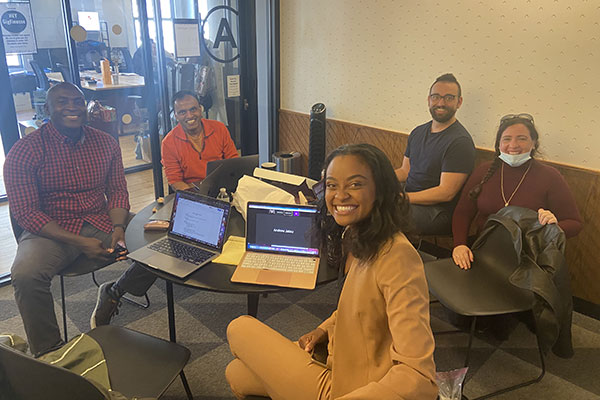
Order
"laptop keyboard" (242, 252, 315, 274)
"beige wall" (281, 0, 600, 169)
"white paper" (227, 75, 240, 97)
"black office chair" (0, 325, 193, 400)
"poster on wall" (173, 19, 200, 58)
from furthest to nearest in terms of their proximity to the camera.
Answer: "white paper" (227, 75, 240, 97) < "poster on wall" (173, 19, 200, 58) < "beige wall" (281, 0, 600, 169) < "laptop keyboard" (242, 252, 315, 274) < "black office chair" (0, 325, 193, 400)

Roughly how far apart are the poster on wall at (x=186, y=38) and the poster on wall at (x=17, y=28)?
3.58 feet

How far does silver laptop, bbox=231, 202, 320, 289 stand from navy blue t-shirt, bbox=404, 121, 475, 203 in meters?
1.26

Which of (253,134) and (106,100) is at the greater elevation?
(106,100)

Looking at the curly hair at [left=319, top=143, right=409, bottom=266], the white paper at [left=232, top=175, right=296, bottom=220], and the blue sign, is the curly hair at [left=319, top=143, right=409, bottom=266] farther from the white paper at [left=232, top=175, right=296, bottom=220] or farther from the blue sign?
the blue sign

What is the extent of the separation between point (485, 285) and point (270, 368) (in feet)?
4.07

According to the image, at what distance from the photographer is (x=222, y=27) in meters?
3.96

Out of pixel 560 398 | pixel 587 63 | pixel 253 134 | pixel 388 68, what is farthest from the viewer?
pixel 253 134

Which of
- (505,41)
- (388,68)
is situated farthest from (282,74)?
(505,41)

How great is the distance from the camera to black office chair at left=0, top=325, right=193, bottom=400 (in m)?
1.12

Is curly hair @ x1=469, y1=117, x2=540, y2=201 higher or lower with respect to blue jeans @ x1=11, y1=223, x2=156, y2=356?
higher

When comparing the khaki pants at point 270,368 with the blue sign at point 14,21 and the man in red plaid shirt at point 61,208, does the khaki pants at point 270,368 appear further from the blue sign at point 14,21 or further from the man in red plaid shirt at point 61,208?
the blue sign at point 14,21

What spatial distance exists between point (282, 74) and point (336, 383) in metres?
3.31

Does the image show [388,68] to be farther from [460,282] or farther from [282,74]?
[460,282]

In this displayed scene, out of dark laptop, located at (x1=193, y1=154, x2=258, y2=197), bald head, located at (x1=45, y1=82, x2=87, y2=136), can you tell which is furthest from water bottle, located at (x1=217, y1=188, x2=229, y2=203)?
bald head, located at (x1=45, y1=82, x2=87, y2=136)
